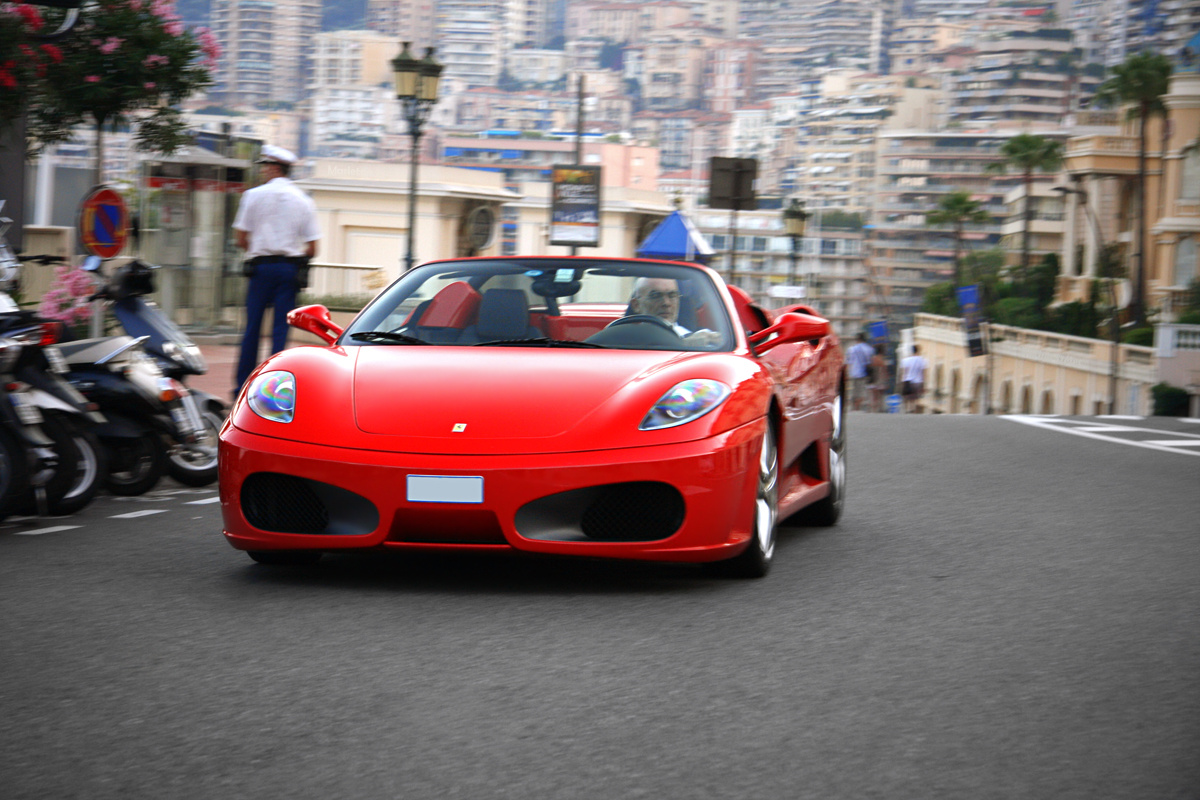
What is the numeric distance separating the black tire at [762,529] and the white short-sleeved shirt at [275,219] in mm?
5801

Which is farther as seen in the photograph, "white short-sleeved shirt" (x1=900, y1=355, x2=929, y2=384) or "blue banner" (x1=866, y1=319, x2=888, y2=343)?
"blue banner" (x1=866, y1=319, x2=888, y2=343)

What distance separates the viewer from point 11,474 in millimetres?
7070

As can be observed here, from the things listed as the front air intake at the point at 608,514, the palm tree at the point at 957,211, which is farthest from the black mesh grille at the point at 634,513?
the palm tree at the point at 957,211

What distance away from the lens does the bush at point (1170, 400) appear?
48.8 metres

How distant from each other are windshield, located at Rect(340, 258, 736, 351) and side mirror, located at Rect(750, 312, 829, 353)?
0.15 m

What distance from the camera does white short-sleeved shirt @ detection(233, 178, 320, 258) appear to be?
37.0ft

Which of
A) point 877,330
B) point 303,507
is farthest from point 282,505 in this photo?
point 877,330

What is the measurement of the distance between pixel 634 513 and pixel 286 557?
1412mm

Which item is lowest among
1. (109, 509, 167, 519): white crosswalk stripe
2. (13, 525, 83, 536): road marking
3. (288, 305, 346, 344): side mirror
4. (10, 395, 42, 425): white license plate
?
(109, 509, 167, 519): white crosswalk stripe

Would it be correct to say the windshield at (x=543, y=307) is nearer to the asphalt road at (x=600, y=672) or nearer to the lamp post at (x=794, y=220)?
the asphalt road at (x=600, y=672)

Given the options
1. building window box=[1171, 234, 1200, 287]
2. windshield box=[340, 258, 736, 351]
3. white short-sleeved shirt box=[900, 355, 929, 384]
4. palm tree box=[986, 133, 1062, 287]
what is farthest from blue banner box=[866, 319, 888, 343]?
windshield box=[340, 258, 736, 351]

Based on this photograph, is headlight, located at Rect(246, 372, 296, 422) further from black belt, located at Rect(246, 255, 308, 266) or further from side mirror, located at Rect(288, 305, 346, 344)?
black belt, located at Rect(246, 255, 308, 266)

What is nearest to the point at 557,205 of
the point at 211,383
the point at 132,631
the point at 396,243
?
the point at 211,383

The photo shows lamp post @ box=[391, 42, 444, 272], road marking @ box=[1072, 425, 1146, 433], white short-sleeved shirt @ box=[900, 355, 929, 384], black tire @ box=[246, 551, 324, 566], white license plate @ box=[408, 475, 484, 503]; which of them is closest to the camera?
white license plate @ box=[408, 475, 484, 503]
